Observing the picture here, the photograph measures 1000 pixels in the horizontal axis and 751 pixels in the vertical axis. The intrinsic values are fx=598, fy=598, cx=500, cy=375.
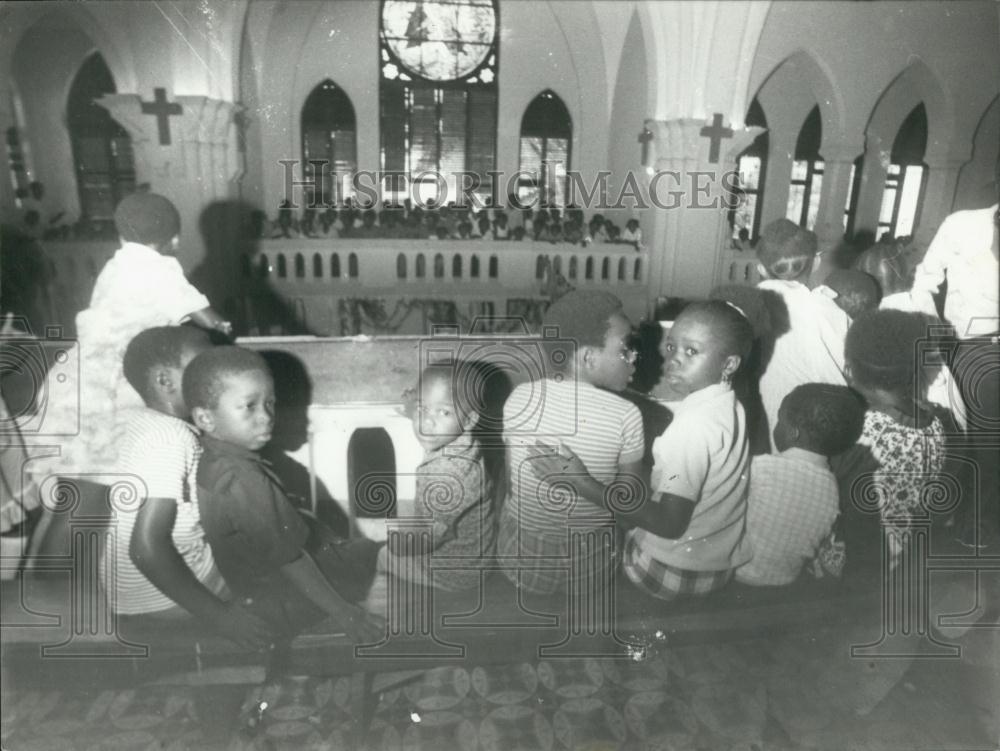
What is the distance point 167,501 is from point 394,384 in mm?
600

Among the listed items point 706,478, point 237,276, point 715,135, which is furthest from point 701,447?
point 237,276

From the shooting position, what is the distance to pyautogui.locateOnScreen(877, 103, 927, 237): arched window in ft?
11.2

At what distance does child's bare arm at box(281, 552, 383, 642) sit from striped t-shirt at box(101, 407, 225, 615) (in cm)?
19

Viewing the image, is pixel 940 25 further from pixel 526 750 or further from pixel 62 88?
pixel 62 88

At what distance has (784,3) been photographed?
3.97 m

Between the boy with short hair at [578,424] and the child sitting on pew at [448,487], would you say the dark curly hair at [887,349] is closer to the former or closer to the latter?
the boy with short hair at [578,424]

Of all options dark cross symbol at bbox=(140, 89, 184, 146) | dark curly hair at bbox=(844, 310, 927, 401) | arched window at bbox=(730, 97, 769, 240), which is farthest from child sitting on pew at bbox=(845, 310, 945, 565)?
arched window at bbox=(730, 97, 769, 240)

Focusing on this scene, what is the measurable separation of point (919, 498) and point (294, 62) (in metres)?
4.34

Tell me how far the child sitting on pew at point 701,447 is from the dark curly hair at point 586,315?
0.20 m

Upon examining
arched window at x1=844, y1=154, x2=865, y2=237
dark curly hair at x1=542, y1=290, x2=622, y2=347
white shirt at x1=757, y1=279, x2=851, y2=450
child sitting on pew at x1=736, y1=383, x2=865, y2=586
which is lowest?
child sitting on pew at x1=736, y1=383, x2=865, y2=586

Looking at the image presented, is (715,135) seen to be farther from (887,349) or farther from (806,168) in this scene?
(806,168)

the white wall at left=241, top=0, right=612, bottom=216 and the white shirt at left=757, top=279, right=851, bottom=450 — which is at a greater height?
the white wall at left=241, top=0, right=612, bottom=216

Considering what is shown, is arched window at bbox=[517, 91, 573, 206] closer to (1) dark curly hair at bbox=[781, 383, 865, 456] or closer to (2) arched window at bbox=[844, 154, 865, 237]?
(2) arched window at bbox=[844, 154, 865, 237]

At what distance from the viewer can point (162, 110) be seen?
2195 millimetres
